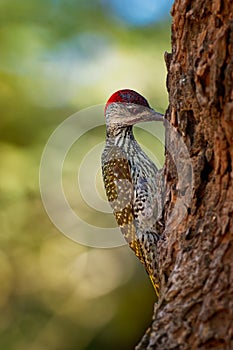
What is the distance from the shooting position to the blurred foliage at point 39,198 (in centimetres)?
513

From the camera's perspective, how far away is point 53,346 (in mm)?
5402

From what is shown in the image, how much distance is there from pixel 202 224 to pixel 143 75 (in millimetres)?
2837

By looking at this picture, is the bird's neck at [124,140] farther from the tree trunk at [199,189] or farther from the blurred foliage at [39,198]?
the blurred foliage at [39,198]

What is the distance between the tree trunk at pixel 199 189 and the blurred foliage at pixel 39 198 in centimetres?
276

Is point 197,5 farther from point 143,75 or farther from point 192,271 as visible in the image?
point 143,75

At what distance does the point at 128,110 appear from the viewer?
3424mm

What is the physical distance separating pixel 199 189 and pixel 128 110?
1.38 meters

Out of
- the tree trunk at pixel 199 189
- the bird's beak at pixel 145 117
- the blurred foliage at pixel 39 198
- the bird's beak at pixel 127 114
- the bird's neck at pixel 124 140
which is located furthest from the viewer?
the blurred foliage at pixel 39 198

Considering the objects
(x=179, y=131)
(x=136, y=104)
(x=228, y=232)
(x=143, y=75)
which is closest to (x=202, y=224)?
(x=228, y=232)

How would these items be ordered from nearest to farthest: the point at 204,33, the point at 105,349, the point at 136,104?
the point at 204,33 → the point at 136,104 → the point at 105,349

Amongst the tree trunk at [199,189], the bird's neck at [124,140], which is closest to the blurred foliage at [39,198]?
the bird's neck at [124,140]

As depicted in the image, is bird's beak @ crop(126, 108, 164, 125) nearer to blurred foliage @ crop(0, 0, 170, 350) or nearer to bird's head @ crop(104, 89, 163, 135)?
bird's head @ crop(104, 89, 163, 135)

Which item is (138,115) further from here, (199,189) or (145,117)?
(199,189)

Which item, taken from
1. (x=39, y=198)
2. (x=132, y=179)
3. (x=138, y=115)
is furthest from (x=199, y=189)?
(x=39, y=198)
